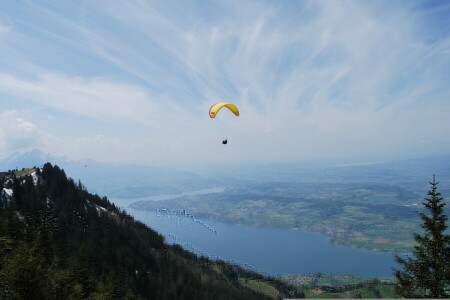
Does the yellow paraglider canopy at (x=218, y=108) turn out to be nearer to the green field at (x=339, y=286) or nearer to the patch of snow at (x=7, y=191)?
the patch of snow at (x=7, y=191)

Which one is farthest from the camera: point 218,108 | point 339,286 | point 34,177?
point 339,286

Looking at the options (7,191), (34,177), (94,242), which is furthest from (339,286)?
(7,191)

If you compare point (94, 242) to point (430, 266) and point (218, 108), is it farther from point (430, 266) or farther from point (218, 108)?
point (430, 266)

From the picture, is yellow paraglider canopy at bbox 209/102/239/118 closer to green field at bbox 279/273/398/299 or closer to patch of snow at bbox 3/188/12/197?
patch of snow at bbox 3/188/12/197

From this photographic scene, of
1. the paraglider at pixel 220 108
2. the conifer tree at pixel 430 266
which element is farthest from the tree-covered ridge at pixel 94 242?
the conifer tree at pixel 430 266

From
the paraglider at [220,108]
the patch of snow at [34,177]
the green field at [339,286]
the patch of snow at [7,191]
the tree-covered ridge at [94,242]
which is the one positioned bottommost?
the green field at [339,286]

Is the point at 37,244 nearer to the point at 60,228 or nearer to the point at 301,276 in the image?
the point at 60,228

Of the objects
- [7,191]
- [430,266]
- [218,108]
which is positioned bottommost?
[430,266]

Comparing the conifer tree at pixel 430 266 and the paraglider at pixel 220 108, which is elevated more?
the paraglider at pixel 220 108

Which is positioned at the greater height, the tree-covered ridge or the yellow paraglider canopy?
the yellow paraglider canopy

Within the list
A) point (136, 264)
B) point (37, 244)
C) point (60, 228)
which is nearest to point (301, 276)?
point (136, 264)

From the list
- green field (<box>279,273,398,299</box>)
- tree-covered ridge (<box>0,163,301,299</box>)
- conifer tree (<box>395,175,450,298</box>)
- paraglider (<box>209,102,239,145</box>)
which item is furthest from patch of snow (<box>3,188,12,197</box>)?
green field (<box>279,273,398,299</box>)
